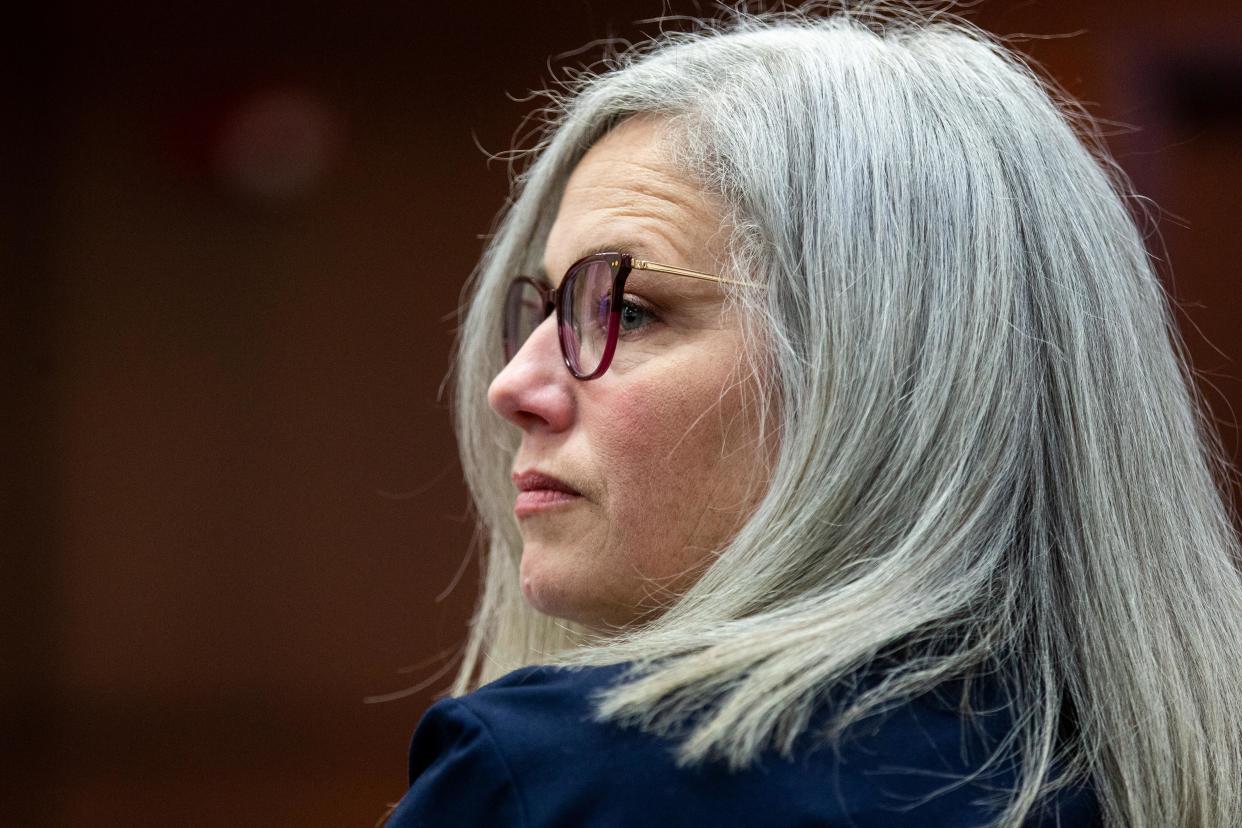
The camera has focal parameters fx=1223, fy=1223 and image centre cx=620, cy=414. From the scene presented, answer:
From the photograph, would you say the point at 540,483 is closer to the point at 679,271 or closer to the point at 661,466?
the point at 661,466

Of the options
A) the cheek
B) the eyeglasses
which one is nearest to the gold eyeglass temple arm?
the eyeglasses

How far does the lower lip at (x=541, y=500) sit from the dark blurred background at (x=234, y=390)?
7.75 feet

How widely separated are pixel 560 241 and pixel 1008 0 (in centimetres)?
200

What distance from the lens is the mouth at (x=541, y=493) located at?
6.01 feet

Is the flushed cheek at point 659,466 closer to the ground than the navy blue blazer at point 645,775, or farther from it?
farther from it

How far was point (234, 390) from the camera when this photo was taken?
438 cm

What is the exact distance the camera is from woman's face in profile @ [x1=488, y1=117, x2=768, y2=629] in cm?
174

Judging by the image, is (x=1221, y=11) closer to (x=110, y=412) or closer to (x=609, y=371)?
(x=609, y=371)

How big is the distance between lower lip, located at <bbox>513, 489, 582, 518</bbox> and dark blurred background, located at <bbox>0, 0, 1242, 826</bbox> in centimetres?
236

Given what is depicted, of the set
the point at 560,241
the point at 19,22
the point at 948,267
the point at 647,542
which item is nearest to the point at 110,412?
the point at 19,22

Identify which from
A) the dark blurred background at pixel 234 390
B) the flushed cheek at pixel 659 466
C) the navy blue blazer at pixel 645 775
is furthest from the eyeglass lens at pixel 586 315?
the dark blurred background at pixel 234 390

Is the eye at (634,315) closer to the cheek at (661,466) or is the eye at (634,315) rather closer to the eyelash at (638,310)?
the eyelash at (638,310)

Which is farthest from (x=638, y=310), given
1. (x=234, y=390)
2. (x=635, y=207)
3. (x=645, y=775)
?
(x=234, y=390)

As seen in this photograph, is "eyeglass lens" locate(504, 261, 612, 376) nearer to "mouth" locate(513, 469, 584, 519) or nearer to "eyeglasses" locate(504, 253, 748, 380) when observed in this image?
"eyeglasses" locate(504, 253, 748, 380)
